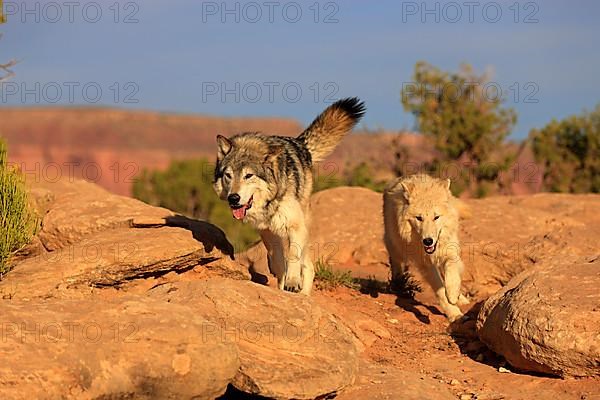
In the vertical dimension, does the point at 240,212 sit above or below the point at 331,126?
below

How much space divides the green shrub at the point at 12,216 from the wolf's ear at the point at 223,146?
2284mm

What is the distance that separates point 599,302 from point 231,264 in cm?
419

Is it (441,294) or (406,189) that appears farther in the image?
(406,189)

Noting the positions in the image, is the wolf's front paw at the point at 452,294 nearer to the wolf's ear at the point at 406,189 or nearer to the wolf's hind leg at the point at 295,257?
the wolf's ear at the point at 406,189

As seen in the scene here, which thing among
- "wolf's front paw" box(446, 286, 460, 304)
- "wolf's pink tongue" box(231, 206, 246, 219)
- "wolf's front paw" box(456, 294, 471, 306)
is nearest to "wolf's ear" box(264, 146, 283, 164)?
"wolf's pink tongue" box(231, 206, 246, 219)

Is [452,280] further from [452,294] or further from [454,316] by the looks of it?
[454,316]

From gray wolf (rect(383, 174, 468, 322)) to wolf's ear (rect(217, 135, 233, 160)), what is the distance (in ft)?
7.69

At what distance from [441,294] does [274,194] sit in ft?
8.33

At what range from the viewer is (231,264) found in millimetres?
9500

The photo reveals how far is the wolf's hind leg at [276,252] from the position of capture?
30.5 ft

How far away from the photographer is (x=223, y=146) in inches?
356

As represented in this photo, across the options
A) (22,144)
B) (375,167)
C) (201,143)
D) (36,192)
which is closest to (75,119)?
(22,144)

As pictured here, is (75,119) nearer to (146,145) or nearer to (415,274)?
(146,145)

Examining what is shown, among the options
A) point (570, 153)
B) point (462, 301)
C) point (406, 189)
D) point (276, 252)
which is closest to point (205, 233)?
point (276, 252)
